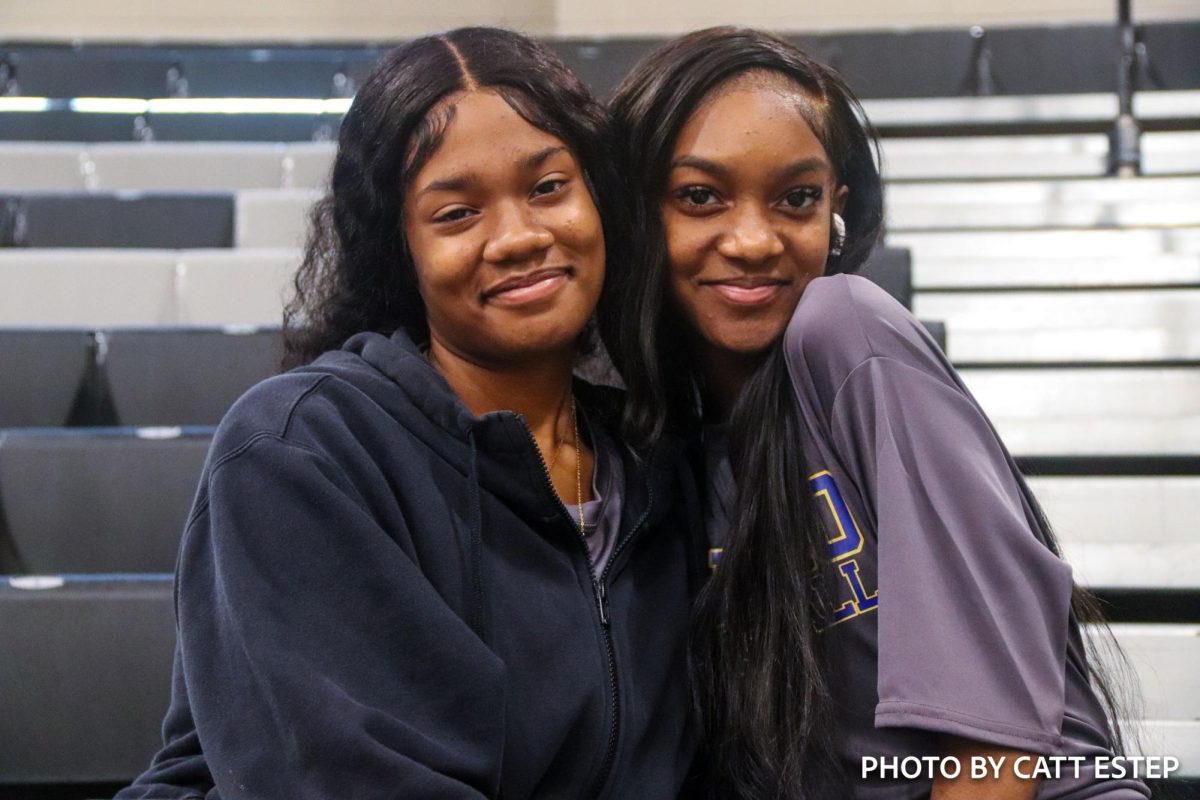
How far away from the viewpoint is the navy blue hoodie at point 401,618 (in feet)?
2.59

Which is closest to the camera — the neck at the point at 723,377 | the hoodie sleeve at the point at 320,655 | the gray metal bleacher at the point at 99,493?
the hoodie sleeve at the point at 320,655

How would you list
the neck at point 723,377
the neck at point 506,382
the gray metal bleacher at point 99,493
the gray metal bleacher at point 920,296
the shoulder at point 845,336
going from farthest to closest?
the gray metal bleacher at point 99,493 < the gray metal bleacher at point 920,296 < the neck at point 723,377 < the neck at point 506,382 < the shoulder at point 845,336

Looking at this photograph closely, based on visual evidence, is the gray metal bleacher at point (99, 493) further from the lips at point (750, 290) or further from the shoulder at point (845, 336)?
the shoulder at point (845, 336)

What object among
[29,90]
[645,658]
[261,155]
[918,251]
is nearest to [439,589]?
[645,658]

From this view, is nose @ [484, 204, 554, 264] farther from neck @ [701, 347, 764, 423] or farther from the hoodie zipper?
neck @ [701, 347, 764, 423]

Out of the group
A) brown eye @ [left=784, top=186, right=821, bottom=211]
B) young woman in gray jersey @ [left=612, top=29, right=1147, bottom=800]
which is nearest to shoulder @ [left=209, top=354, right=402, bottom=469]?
young woman in gray jersey @ [left=612, top=29, right=1147, bottom=800]

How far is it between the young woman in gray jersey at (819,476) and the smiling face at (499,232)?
122 millimetres

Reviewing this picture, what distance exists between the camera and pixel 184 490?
151cm

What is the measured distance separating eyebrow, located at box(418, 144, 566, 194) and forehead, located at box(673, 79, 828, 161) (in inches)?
6.5

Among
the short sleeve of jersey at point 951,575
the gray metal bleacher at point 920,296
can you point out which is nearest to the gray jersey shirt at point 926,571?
the short sleeve of jersey at point 951,575

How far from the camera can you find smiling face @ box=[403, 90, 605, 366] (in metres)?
0.94

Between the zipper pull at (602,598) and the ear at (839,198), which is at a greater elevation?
the ear at (839,198)

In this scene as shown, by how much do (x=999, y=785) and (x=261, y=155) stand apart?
2501 mm

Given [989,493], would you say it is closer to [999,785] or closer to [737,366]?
[999,785]
